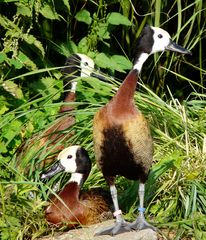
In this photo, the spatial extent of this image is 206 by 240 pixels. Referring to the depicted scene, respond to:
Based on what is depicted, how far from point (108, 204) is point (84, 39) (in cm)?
160

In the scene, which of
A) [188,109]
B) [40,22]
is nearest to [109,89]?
[188,109]

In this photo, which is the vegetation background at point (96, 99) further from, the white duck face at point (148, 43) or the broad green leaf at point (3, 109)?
the white duck face at point (148, 43)

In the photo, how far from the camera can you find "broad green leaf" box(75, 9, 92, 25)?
6.39m

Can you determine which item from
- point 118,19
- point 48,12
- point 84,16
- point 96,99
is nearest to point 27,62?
point 48,12

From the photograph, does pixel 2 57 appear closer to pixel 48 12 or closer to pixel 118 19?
pixel 48 12

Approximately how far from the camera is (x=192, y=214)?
194 inches

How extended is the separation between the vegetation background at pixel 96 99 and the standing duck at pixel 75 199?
0.08 meters

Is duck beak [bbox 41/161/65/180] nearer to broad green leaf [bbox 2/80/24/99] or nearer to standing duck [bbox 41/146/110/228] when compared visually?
standing duck [bbox 41/146/110/228]

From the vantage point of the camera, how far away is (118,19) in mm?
6355

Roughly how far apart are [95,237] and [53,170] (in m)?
0.62

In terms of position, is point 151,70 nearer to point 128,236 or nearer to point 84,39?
point 84,39

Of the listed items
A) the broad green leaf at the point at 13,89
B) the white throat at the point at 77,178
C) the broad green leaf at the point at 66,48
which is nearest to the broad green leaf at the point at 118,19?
the broad green leaf at the point at 66,48

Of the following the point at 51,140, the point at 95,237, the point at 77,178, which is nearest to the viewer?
the point at 95,237

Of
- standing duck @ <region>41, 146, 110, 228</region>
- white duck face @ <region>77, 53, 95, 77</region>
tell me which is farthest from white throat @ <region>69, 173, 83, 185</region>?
white duck face @ <region>77, 53, 95, 77</region>
